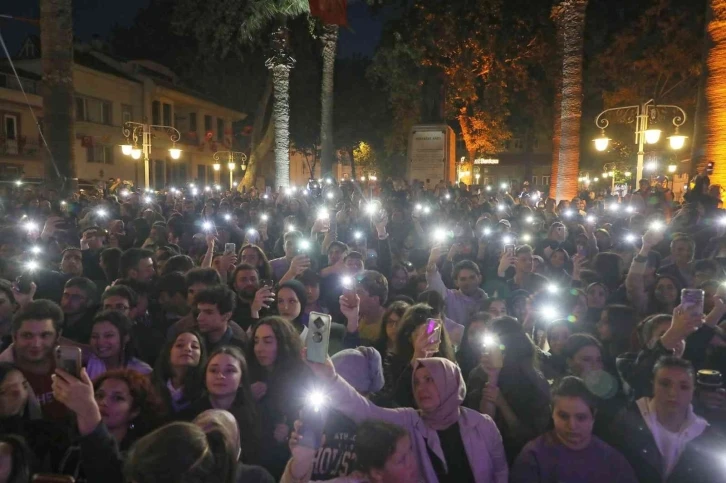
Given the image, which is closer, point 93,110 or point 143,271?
point 143,271

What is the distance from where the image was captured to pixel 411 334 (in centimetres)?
444

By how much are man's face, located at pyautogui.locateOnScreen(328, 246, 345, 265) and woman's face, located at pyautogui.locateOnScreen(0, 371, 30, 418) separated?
453 cm

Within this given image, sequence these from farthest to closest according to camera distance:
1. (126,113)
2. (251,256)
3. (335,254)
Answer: (126,113) → (335,254) → (251,256)

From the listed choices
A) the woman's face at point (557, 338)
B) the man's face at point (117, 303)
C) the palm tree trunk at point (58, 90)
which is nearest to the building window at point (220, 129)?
the palm tree trunk at point (58, 90)

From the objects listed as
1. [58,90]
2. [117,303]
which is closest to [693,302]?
[117,303]

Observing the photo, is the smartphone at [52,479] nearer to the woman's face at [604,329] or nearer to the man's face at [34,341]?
the man's face at [34,341]

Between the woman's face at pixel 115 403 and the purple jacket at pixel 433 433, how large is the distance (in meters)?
1.08

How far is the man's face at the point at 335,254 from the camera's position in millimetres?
7785

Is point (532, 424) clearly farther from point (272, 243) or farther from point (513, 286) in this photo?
point (272, 243)

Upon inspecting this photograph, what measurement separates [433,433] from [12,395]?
224cm

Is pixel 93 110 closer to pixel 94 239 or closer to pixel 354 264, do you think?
pixel 94 239

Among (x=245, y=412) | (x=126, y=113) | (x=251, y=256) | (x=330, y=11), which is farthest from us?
(x=126, y=113)

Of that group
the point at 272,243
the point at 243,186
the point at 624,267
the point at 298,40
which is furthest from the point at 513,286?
the point at 243,186

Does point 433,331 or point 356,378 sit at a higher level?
point 433,331
